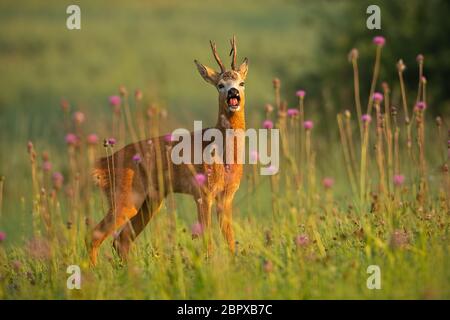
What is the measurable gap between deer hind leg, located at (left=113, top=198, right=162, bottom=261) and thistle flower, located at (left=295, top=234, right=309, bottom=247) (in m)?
1.95

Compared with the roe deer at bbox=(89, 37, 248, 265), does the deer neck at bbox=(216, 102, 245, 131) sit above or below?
above

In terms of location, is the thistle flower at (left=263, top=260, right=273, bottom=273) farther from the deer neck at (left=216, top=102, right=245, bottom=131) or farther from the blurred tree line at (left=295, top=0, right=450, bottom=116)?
the blurred tree line at (left=295, top=0, right=450, bottom=116)

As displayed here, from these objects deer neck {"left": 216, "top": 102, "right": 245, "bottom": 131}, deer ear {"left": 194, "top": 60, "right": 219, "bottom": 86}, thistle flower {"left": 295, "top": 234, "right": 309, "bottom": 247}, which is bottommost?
thistle flower {"left": 295, "top": 234, "right": 309, "bottom": 247}

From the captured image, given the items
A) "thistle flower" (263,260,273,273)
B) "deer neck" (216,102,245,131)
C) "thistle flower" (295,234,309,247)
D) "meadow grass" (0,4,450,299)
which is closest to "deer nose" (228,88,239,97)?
"deer neck" (216,102,245,131)

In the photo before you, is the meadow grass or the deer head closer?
the meadow grass

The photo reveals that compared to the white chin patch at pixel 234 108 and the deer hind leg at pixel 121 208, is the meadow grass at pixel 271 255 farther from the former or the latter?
the white chin patch at pixel 234 108

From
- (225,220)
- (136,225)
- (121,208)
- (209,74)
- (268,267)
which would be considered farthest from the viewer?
(136,225)

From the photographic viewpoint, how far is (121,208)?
848 cm

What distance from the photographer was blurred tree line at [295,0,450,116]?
54.9ft

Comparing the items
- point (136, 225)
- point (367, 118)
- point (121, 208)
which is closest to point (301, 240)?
point (367, 118)

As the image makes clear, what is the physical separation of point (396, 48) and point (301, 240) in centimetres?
1106

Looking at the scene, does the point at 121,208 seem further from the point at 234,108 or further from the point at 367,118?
the point at 367,118
